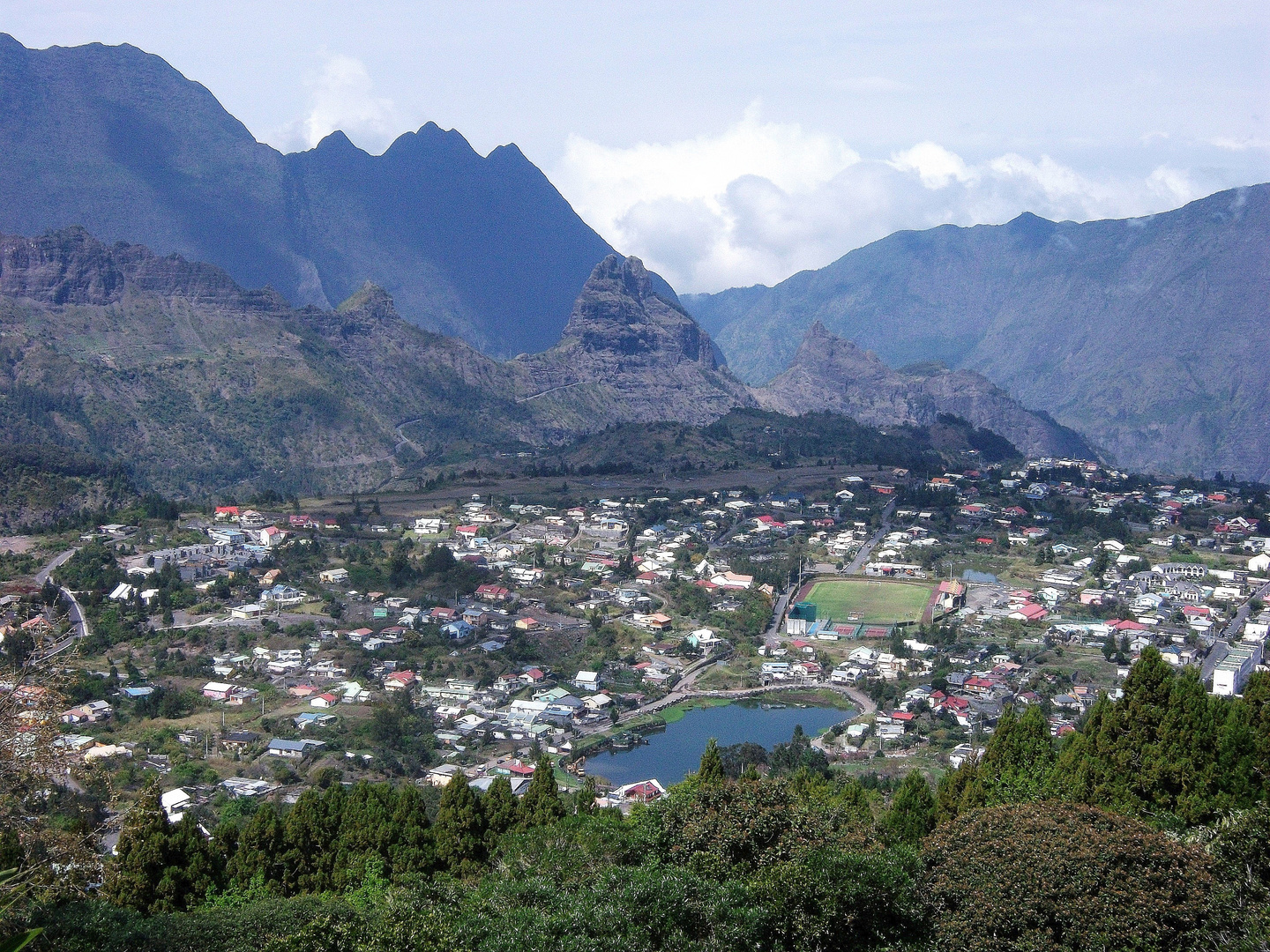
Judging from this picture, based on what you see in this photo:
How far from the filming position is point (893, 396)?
139000 mm

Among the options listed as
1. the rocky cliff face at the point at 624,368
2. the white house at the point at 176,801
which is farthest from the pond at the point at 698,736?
the rocky cliff face at the point at 624,368

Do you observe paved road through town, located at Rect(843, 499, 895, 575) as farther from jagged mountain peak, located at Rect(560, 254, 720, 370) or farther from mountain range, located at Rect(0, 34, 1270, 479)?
jagged mountain peak, located at Rect(560, 254, 720, 370)

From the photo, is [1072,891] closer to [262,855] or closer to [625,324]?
[262,855]

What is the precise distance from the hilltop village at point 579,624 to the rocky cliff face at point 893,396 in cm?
5750

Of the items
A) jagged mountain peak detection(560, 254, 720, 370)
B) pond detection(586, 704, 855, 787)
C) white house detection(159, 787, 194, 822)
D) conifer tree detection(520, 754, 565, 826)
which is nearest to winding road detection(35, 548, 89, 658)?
white house detection(159, 787, 194, 822)

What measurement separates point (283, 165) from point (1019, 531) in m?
145

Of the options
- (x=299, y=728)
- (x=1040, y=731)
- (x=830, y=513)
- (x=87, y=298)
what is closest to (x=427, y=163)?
(x=87, y=298)

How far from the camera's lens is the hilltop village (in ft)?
117

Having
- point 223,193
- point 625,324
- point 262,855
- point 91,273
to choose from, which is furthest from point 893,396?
point 262,855

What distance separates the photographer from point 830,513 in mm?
75250

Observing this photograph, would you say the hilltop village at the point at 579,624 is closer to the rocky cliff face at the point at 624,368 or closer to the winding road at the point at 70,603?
the winding road at the point at 70,603

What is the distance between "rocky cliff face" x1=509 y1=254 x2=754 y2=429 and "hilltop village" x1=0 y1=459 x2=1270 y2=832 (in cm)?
5178

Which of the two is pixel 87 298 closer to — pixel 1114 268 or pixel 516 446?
pixel 516 446

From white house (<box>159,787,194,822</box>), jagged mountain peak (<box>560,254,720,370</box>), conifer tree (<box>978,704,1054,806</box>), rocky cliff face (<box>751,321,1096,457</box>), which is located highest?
jagged mountain peak (<box>560,254,720,370</box>)
